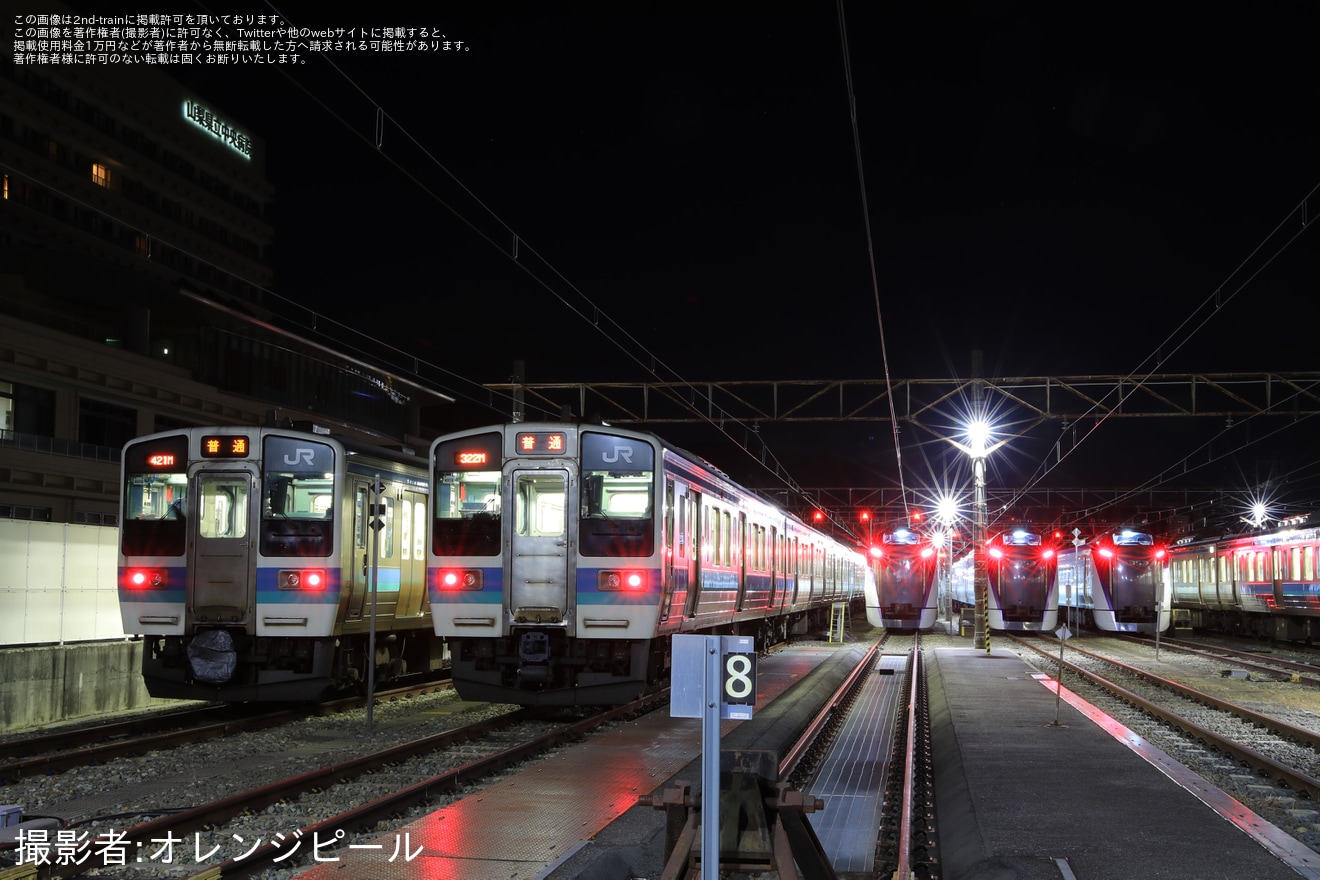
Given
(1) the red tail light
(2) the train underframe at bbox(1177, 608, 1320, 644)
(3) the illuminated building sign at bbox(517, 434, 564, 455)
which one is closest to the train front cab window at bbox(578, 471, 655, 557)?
(3) the illuminated building sign at bbox(517, 434, 564, 455)

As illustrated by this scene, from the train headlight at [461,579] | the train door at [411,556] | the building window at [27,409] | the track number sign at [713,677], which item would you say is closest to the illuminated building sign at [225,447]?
the train door at [411,556]

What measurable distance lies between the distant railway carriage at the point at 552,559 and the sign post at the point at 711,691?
8.00 m

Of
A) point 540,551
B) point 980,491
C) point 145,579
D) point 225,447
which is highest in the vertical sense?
point 980,491

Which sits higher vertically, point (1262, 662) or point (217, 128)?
point (217, 128)

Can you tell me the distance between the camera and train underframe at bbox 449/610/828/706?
13328 millimetres

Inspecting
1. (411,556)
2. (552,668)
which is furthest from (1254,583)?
(552,668)

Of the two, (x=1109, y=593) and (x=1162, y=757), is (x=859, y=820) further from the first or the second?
(x=1109, y=593)

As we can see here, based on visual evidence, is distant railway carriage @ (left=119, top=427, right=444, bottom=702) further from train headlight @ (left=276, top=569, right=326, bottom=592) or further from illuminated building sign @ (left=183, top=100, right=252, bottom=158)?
illuminated building sign @ (left=183, top=100, right=252, bottom=158)

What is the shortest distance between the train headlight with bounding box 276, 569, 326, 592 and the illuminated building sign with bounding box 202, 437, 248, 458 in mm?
1429

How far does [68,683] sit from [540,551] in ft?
19.0

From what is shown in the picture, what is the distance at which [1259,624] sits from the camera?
37406 millimetres

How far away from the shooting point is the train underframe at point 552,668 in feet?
43.7

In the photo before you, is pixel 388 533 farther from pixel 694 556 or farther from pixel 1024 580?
pixel 1024 580

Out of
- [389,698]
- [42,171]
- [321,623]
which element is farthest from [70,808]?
[42,171]
